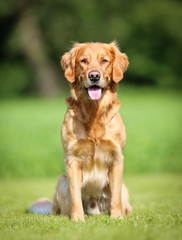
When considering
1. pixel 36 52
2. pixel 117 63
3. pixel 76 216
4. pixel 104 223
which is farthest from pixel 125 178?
pixel 36 52

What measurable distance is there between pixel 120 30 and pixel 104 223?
88.7 feet

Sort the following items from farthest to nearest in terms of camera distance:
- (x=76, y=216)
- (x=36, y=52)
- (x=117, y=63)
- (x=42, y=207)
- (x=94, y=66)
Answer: (x=36, y=52), (x=42, y=207), (x=117, y=63), (x=94, y=66), (x=76, y=216)

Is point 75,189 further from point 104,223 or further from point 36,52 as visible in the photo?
point 36,52

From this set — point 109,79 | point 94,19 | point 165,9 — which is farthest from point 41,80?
point 109,79

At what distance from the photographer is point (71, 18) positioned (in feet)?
97.2

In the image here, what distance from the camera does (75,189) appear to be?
4469 millimetres

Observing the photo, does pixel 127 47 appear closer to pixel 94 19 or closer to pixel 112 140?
pixel 94 19

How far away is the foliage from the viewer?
1142 inches

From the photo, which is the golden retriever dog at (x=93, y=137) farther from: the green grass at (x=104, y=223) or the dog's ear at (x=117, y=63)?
the green grass at (x=104, y=223)

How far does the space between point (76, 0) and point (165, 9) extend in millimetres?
7979

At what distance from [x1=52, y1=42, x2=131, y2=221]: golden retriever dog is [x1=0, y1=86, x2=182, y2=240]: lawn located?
298 mm

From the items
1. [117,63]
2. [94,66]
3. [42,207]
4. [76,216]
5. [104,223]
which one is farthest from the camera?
[42,207]

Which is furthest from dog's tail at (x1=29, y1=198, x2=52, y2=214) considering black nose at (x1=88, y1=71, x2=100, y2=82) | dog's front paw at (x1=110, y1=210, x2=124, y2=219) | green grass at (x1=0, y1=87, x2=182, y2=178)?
green grass at (x1=0, y1=87, x2=182, y2=178)

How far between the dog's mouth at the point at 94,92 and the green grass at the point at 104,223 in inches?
51.9
